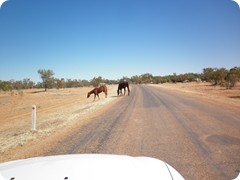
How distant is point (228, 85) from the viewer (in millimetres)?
51969

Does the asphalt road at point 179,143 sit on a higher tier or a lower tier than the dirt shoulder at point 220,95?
higher

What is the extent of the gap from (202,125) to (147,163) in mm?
7320

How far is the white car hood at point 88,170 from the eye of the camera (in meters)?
2.04

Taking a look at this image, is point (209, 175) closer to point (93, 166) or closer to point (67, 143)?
point (93, 166)

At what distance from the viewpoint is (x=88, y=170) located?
2.15m

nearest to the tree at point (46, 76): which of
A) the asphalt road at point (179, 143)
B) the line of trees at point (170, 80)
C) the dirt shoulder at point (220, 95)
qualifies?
the line of trees at point (170, 80)

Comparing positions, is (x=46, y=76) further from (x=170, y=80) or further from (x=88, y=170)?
(x=170, y=80)

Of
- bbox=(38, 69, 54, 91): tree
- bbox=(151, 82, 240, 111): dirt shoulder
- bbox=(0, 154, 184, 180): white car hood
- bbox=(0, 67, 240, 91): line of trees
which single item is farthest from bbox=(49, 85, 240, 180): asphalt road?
bbox=(38, 69, 54, 91): tree

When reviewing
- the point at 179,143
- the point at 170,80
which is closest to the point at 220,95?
the point at 179,143

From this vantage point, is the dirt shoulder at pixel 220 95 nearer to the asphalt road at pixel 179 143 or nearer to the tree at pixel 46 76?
the asphalt road at pixel 179 143

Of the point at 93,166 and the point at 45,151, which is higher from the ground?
the point at 93,166

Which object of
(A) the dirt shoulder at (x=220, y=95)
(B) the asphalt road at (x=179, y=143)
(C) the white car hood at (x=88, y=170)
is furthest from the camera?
(A) the dirt shoulder at (x=220, y=95)

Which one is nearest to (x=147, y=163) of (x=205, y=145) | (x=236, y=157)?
(x=236, y=157)

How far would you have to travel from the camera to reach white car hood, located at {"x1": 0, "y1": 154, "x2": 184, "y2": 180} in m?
2.04
